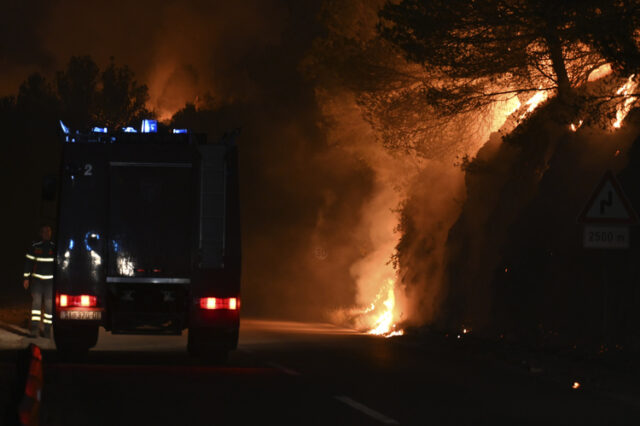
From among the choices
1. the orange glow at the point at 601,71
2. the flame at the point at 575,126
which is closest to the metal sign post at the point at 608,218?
the flame at the point at 575,126

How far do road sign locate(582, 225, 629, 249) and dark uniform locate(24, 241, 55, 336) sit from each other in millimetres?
9427

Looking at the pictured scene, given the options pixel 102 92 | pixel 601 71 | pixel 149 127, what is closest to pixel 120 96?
pixel 102 92

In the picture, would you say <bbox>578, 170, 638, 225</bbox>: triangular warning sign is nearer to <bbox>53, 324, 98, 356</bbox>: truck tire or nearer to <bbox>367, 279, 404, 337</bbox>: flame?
<bbox>53, 324, 98, 356</bbox>: truck tire

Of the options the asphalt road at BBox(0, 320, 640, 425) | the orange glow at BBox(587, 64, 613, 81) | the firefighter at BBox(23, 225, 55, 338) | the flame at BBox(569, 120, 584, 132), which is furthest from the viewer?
the orange glow at BBox(587, 64, 613, 81)

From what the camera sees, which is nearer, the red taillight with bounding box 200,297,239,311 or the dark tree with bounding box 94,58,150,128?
the red taillight with bounding box 200,297,239,311

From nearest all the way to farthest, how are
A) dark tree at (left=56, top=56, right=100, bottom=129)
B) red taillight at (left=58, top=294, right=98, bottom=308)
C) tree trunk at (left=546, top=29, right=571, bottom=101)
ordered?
red taillight at (left=58, top=294, right=98, bottom=308) < tree trunk at (left=546, top=29, right=571, bottom=101) < dark tree at (left=56, top=56, right=100, bottom=129)

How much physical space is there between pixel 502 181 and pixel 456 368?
13.6m

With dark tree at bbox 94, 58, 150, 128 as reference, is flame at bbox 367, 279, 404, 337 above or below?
below

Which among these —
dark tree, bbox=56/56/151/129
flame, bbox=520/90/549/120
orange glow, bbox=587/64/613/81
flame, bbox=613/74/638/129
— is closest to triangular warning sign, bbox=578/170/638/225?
flame, bbox=613/74/638/129

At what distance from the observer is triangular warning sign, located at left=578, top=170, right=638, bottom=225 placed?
1695 centimetres

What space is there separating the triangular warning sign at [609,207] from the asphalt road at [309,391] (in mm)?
2457

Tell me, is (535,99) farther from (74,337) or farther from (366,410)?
(366,410)

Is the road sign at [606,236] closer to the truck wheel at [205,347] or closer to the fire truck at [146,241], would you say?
the fire truck at [146,241]

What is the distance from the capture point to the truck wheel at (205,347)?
16.6 m
